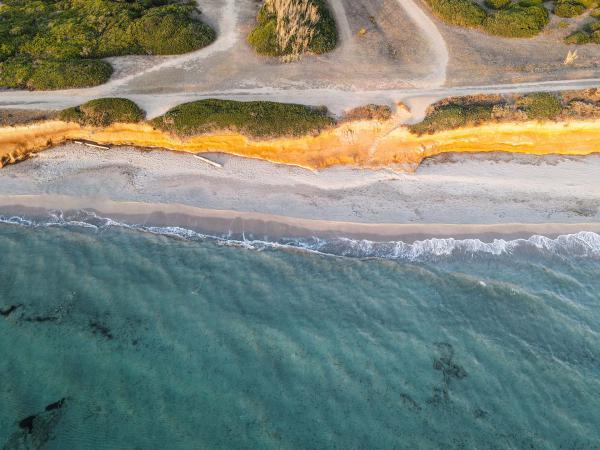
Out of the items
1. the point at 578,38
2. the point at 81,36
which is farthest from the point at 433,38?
the point at 81,36

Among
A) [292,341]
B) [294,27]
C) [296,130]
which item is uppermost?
[294,27]

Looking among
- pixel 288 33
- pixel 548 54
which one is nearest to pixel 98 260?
pixel 288 33

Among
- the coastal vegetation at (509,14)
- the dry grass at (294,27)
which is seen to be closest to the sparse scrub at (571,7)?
the coastal vegetation at (509,14)

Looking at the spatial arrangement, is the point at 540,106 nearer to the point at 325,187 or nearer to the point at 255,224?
the point at 325,187

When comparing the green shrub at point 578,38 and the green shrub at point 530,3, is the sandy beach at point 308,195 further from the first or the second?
the green shrub at point 530,3

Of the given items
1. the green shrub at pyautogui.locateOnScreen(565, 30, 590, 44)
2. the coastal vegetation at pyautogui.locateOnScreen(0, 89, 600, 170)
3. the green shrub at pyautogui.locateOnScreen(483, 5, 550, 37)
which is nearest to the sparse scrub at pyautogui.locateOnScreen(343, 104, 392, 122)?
the coastal vegetation at pyautogui.locateOnScreen(0, 89, 600, 170)

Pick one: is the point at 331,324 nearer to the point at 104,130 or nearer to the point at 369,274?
the point at 369,274
